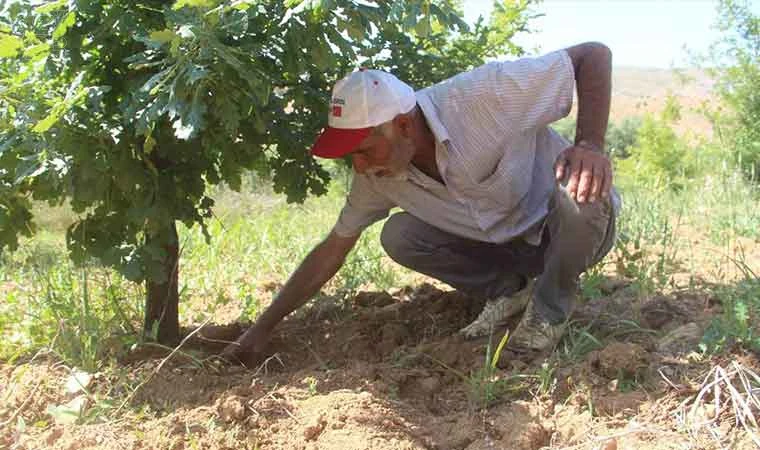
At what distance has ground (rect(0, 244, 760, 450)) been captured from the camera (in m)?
2.33

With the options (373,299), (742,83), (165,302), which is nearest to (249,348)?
(165,302)

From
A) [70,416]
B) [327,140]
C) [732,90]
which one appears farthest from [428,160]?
[732,90]

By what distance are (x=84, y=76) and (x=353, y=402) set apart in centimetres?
134

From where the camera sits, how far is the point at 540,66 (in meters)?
2.82

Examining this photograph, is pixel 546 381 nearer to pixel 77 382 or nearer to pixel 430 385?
pixel 430 385

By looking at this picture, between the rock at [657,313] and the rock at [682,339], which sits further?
the rock at [657,313]

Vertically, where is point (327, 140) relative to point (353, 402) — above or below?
above

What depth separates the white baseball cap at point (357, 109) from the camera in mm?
2721

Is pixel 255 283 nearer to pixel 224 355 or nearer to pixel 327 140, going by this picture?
pixel 224 355

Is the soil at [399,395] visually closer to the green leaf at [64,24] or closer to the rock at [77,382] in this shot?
the rock at [77,382]

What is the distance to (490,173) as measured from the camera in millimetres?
3053

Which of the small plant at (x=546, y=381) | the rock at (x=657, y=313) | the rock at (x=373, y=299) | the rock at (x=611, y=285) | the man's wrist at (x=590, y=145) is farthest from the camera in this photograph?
the rock at (x=373, y=299)

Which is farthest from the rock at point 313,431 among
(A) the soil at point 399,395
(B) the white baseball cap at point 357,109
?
(B) the white baseball cap at point 357,109

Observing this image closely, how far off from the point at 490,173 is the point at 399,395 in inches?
36.1
